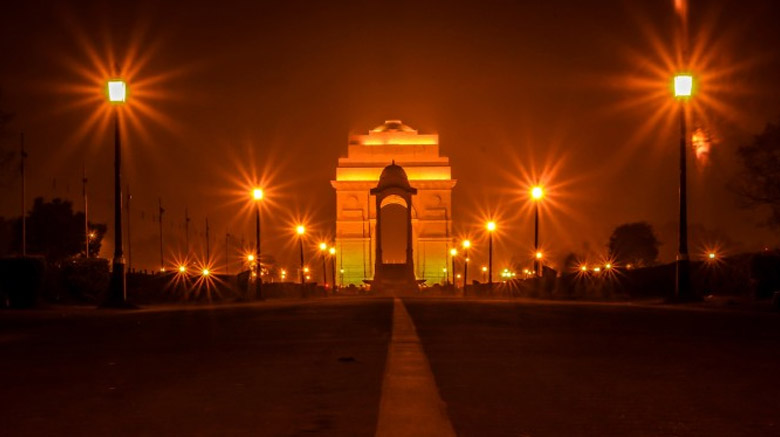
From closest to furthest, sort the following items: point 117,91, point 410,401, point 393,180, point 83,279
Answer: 1. point 410,401
2. point 117,91
3. point 83,279
4. point 393,180

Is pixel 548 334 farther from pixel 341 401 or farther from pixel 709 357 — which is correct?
pixel 341 401

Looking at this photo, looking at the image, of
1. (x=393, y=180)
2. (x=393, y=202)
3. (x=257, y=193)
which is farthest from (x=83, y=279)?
(x=393, y=202)

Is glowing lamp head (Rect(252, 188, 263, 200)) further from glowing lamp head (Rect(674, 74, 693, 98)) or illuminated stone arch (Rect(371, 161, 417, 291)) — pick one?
glowing lamp head (Rect(674, 74, 693, 98))

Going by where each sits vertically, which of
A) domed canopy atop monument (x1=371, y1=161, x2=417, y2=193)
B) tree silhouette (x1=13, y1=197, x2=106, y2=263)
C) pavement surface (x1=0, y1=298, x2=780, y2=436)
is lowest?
pavement surface (x1=0, y1=298, x2=780, y2=436)

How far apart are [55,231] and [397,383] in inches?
3250

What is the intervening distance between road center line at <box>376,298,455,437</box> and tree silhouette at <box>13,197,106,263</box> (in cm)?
7675

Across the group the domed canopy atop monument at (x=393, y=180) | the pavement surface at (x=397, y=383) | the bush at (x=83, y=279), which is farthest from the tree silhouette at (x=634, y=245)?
the pavement surface at (x=397, y=383)

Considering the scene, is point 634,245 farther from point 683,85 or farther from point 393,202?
point 683,85

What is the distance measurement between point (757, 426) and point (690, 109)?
2482 centimetres

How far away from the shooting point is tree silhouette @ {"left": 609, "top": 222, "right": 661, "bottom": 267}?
106m

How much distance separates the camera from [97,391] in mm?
6957

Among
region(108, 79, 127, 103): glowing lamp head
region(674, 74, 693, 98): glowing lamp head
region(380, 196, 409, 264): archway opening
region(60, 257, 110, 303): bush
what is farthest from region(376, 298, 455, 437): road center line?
region(380, 196, 409, 264): archway opening

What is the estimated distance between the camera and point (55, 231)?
84.8 meters

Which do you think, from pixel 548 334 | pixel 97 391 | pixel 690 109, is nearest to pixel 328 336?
pixel 548 334
